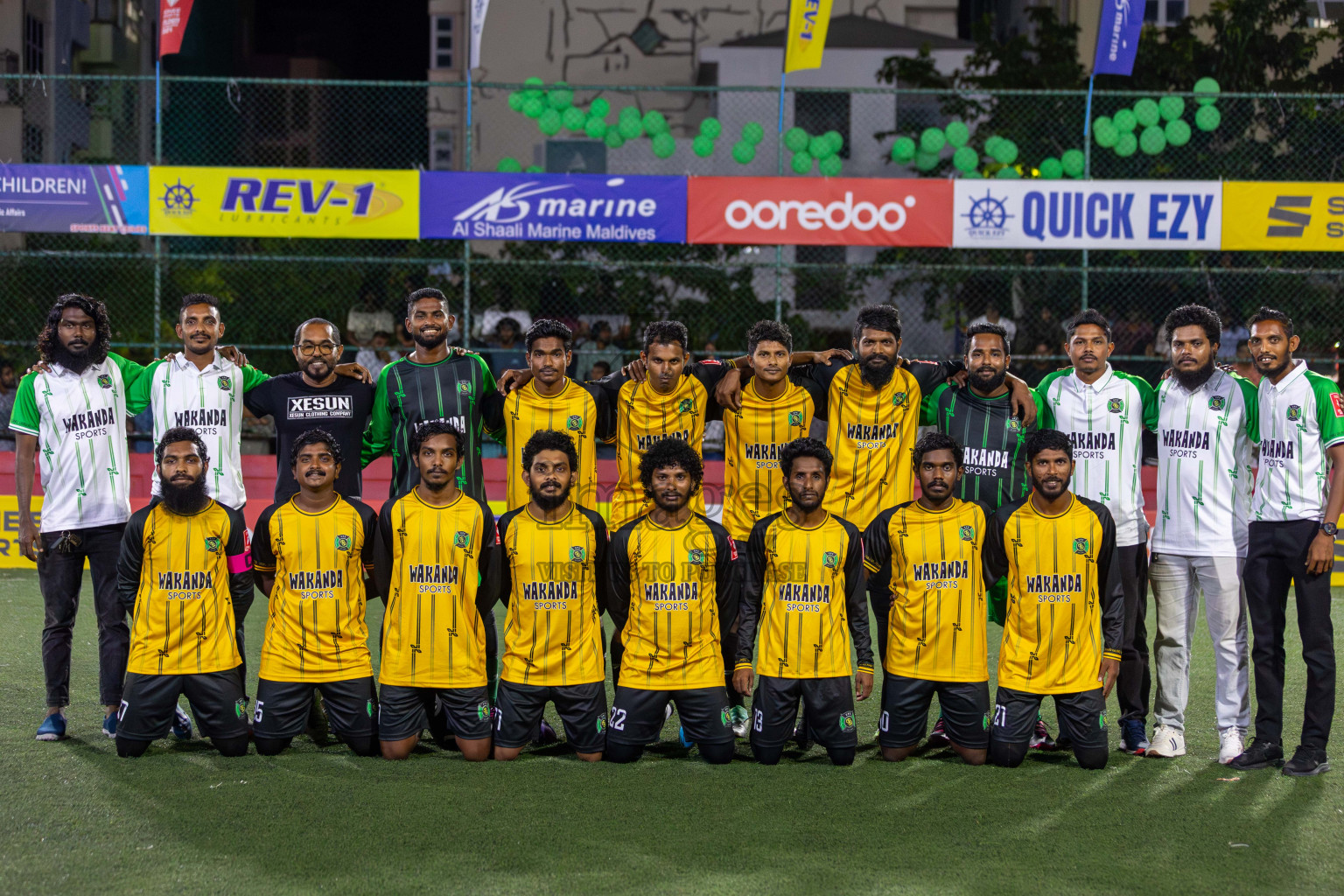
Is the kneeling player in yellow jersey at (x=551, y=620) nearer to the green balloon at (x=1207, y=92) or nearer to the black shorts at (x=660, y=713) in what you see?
the black shorts at (x=660, y=713)

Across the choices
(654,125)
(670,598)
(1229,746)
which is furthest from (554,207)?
(1229,746)

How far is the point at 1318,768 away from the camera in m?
5.34

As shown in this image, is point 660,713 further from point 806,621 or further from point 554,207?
point 554,207

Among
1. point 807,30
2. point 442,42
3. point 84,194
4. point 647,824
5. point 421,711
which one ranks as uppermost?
point 442,42

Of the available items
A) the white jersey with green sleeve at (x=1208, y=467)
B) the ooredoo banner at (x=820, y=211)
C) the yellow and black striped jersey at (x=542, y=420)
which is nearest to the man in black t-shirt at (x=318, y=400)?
the yellow and black striped jersey at (x=542, y=420)

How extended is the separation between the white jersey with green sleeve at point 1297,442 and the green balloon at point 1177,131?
24.1ft

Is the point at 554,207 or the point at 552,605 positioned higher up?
the point at 554,207

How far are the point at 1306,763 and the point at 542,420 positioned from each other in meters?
3.54

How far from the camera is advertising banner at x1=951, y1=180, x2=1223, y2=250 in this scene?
11.6 m

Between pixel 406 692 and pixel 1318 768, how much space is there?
3709mm

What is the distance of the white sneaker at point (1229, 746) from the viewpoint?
5500 millimetres

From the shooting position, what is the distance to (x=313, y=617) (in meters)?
5.57

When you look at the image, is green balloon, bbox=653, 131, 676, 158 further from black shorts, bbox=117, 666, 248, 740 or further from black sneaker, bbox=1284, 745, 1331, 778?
black sneaker, bbox=1284, 745, 1331, 778

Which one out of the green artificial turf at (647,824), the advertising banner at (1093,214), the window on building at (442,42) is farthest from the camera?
the window on building at (442,42)
